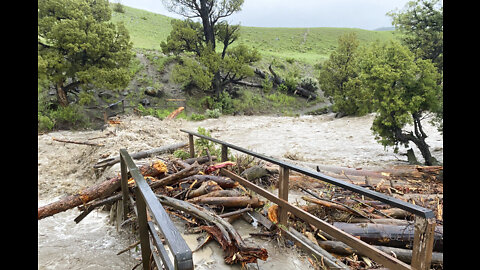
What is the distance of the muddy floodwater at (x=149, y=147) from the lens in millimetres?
3102

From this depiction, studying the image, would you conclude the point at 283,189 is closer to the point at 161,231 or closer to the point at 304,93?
the point at 161,231

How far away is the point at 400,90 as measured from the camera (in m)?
8.76

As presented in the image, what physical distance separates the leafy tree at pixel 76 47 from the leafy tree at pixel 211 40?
5.66m

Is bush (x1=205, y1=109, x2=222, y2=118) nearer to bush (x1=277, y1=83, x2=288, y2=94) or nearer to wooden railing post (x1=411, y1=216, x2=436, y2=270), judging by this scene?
bush (x1=277, y1=83, x2=288, y2=94)

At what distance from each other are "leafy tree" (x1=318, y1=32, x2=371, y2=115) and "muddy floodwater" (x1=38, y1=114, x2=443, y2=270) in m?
1.29

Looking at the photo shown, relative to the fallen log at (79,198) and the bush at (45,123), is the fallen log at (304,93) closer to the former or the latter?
the bush at (45,123)

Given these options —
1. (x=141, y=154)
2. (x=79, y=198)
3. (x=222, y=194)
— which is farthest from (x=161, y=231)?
(x=141, y=154)

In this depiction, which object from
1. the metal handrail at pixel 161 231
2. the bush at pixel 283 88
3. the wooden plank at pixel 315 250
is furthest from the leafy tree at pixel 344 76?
the metal handrail at pixel 161 231

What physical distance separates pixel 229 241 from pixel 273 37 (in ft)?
149

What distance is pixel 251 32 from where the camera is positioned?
45688 mm

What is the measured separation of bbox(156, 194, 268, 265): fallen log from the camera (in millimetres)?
2497

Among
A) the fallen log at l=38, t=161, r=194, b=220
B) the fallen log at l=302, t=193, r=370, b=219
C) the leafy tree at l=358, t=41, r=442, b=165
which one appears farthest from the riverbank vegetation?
the fallen log at l=38, t=161, r=194, b=220
